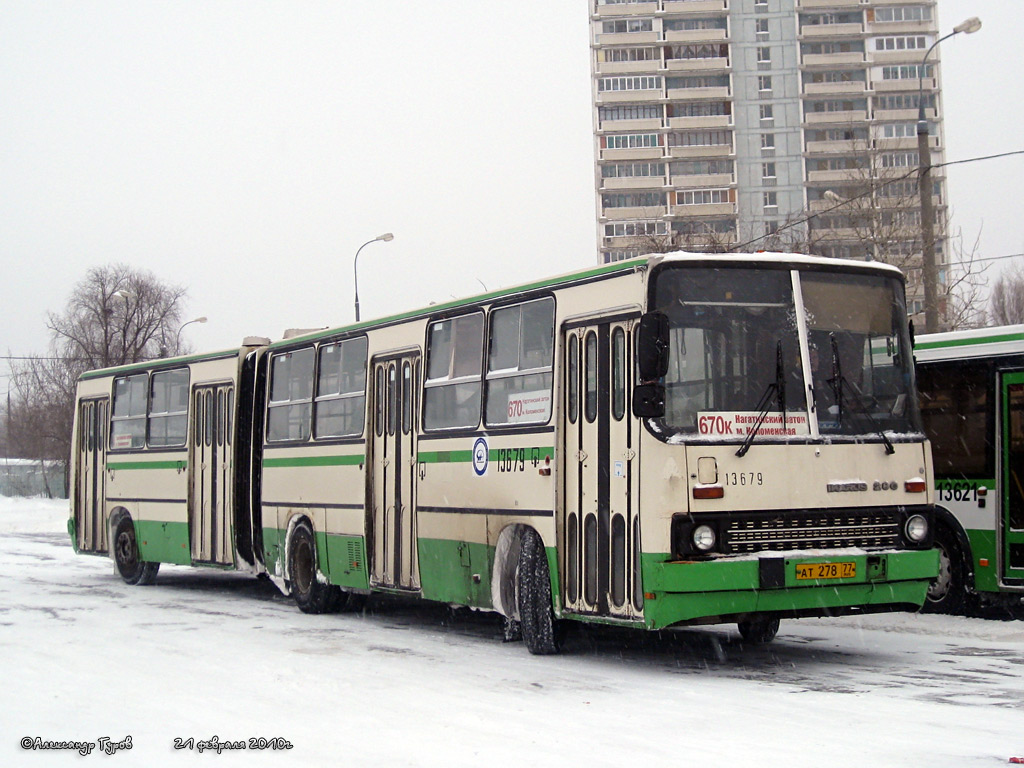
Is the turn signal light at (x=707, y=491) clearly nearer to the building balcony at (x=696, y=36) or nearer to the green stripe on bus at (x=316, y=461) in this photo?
the green stripe on bus at (x=316, y=461)

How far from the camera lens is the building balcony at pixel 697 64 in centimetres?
9906

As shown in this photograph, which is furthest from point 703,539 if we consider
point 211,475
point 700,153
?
point 700,153

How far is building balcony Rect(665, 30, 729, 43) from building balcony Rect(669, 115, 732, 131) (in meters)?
6.19

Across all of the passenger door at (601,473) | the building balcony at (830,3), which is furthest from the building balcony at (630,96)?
the passenger door at (601,473)

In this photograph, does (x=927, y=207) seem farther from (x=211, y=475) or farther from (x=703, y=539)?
(x=703, y=539)

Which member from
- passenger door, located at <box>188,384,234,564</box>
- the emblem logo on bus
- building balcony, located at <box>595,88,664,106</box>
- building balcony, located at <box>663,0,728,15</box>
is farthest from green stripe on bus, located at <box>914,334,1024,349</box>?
building balcony, located at <box>663,0,728,15</box>

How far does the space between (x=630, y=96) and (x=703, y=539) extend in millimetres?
92576

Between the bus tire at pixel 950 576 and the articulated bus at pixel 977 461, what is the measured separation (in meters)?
0.01

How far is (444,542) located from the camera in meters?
13.0

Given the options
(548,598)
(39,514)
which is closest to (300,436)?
(548,598)

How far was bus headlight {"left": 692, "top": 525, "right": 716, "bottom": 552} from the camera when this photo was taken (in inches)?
379

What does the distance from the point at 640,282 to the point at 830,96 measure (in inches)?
3761

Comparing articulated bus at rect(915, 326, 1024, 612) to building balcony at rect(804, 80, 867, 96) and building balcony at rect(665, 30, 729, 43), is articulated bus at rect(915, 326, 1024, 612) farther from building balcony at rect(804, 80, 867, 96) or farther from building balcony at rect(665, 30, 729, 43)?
building balcony at rect(804, 80, 867, 96)

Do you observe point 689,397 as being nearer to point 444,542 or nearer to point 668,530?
point 668,530
